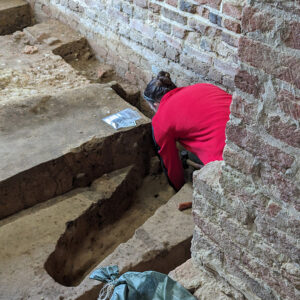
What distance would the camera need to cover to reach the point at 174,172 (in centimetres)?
387

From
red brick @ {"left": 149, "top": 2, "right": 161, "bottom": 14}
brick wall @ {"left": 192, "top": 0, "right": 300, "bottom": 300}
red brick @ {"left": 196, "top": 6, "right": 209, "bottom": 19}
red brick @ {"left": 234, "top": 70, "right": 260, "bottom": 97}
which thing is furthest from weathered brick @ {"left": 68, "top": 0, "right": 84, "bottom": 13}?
red brick @ {"left": 234, "top": 70, "right": 260, "bottom": 97}

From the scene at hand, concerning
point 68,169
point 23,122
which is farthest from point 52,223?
point 23,122

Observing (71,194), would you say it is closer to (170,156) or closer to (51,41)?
(170,156)

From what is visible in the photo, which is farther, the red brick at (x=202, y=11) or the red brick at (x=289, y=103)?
the red brick at (x=202, y=11)

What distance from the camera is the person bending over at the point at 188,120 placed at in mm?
3471

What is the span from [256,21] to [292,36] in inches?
6.0

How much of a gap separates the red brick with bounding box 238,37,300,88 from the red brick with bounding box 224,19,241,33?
6.71 ft

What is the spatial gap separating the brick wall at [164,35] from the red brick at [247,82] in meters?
1.99

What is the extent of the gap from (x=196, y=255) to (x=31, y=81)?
10.3ft

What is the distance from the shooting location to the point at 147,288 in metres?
2.21

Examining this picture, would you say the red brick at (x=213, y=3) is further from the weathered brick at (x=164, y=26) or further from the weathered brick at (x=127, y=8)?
the weathered brick at (x=127, y=8)

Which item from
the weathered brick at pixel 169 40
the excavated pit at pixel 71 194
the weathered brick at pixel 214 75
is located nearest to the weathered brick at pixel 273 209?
the excavated pit at pixel 71 194

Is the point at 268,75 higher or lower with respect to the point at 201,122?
higher

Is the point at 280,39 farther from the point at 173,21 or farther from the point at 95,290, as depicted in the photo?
the point at 173,21
